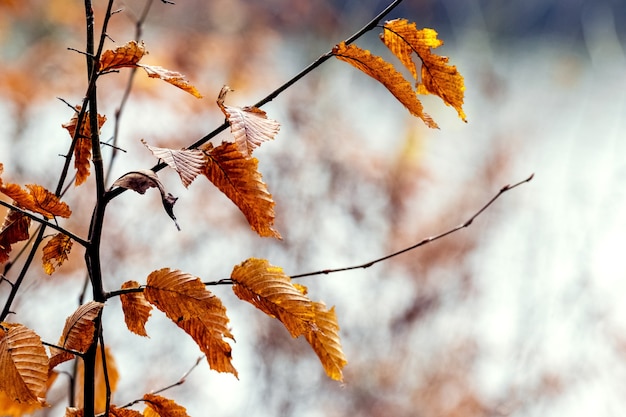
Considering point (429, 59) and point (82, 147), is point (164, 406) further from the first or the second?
point (429, 59)

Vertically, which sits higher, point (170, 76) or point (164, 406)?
point (170, 76)

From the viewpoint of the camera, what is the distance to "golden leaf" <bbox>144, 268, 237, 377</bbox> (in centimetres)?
39

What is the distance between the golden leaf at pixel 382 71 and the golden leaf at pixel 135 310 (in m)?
0.24

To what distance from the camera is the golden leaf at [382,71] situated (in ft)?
1.37

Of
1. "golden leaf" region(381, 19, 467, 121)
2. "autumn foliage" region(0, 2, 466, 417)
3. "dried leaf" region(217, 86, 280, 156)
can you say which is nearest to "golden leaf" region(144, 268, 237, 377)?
"autumn foliage" region(0, 2, 466, 417)

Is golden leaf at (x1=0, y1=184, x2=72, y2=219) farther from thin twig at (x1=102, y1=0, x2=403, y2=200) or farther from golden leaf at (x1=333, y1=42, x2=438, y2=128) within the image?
golden leaf at (x1=333, y1=42, x2=438, y2=128)

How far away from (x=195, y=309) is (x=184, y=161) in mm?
106

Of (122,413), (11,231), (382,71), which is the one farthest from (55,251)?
(382,71)

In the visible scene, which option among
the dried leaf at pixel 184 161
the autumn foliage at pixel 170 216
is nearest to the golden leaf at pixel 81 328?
the autumn foliage at pixel 170 216

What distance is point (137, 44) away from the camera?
0.37 m

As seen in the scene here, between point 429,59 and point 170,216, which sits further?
point 429,59

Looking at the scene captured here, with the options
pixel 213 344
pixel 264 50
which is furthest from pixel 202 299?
pixel 264 50

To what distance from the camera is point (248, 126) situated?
371 mm

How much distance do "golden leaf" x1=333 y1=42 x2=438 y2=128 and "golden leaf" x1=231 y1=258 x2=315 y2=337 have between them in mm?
165
